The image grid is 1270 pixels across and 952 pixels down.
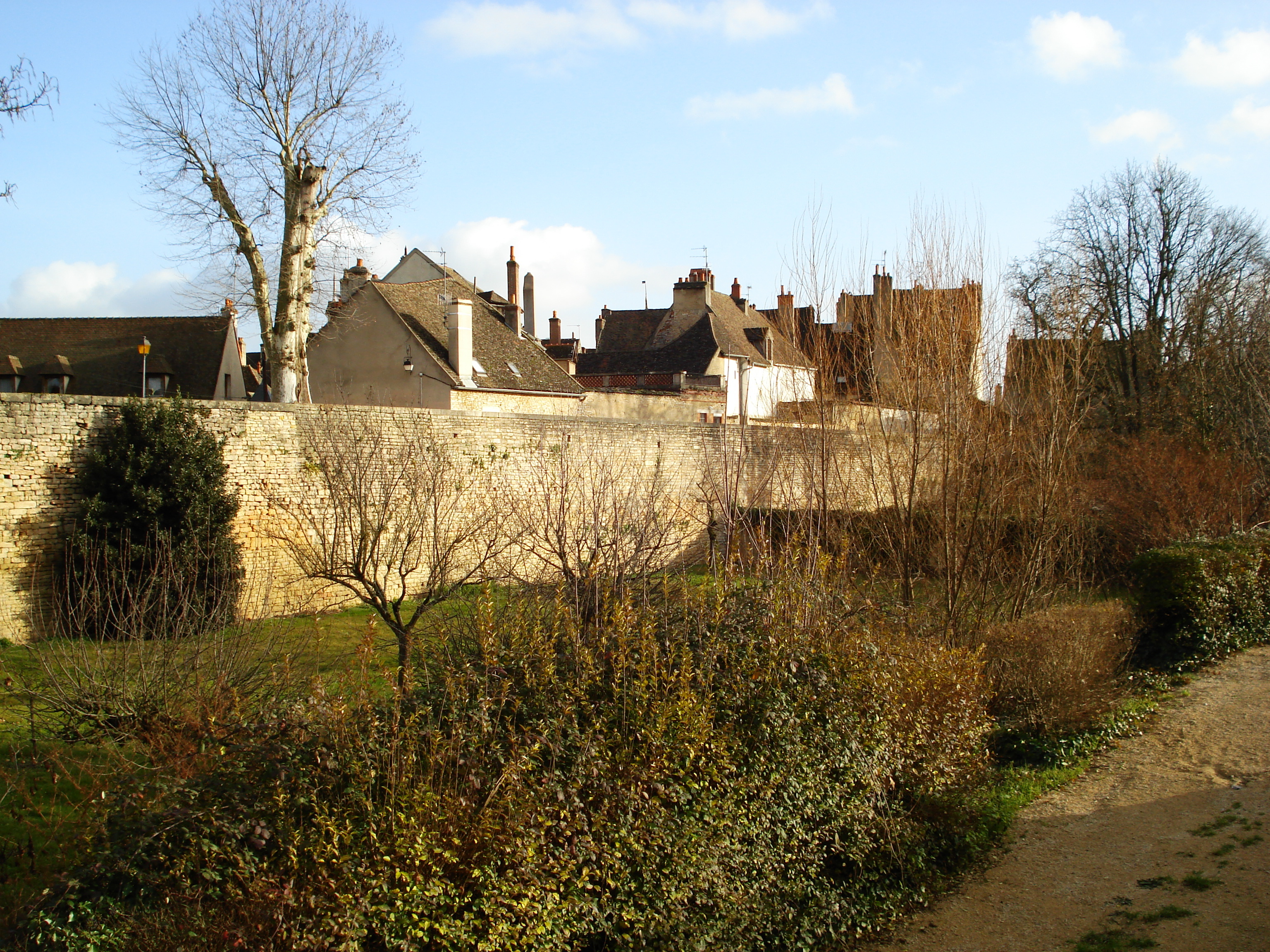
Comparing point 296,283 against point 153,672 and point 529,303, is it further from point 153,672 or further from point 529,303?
point 529,303

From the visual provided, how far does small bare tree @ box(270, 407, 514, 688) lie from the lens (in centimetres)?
840

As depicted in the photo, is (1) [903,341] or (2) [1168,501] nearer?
(1) [903,341]

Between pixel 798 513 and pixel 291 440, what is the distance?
313 inches

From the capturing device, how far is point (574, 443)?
16547mm

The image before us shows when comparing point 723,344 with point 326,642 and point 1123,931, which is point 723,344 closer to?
point 326,642

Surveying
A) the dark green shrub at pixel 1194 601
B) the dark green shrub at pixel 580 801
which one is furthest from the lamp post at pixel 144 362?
the dark green shrub at pixel 1194 601

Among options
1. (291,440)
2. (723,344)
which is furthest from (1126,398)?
(291,440)

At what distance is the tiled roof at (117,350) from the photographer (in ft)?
76.8

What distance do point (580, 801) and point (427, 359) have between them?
17.7 metres

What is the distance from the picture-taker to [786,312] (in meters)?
9.06

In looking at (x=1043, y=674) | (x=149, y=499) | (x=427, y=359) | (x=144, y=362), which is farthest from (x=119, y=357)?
(x=1043, y=674)

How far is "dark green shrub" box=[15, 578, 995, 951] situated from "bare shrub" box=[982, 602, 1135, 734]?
2.23 m

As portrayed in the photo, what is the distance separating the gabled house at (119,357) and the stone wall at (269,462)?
35.2 feet

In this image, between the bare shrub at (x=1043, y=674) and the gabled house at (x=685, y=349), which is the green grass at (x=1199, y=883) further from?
the gabled house at (x=685, y=349)
